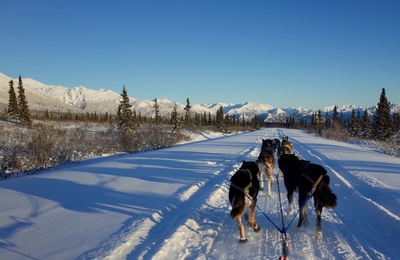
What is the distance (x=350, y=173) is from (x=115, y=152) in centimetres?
1530

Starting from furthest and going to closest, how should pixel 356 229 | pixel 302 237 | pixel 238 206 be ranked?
pixel 356 229 < pixel 302 237 < pixel 238 206

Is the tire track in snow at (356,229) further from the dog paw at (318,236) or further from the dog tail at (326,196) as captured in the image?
the dog tail at (326,196)

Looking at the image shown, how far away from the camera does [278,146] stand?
488 inches

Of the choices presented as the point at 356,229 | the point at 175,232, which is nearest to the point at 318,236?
the point at 356,229

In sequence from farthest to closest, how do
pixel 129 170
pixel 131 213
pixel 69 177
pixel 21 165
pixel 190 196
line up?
1. pixel 21 165
2. pixel 129 170
3. pixel 69 177
4. pixel 190 196
5. pixel 131 213

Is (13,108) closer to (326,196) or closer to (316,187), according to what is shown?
(316,187)

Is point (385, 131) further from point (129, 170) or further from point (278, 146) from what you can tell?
point (129, 170)

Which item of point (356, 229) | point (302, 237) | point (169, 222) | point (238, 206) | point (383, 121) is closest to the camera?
point (238, 206)

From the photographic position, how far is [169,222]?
197 inches

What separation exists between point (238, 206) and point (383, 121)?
48.2 meters

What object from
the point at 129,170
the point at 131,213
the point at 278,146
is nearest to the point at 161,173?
the point at 129,170

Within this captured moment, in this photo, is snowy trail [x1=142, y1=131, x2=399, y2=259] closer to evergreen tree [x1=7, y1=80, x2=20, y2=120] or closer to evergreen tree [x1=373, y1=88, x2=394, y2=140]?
evergreen tree [x1=373, y1=88, x2=394, y2=140]

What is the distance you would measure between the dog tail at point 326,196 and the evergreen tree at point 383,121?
45106mm

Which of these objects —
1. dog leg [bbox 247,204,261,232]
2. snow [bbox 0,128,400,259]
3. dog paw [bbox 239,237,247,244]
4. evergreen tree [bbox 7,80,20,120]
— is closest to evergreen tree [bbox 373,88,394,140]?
snow [bbox 0,128,400,259]
